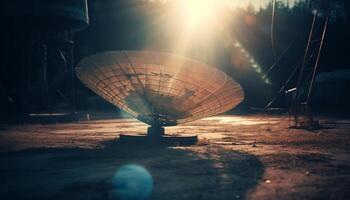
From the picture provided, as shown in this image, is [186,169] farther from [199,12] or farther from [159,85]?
[199,12]

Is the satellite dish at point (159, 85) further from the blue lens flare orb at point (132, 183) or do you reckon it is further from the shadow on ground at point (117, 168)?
the blue lens flare orb at point (132, 183)

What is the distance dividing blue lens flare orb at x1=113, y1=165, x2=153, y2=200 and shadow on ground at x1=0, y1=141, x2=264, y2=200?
129 millimetres

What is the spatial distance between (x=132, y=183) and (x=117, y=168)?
6.03 ft

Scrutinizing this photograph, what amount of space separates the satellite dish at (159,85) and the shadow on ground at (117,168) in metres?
2.45

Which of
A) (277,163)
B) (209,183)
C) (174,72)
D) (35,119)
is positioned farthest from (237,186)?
(35,119)

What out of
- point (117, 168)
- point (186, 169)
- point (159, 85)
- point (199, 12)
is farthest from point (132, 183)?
point (199, 12)

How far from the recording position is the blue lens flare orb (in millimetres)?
7777

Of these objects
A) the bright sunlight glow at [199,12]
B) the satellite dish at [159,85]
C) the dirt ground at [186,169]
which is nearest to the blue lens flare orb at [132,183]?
the dirt ground at [186,169]

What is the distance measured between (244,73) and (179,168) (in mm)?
56367

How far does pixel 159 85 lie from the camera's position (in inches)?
640

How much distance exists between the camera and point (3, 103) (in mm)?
31078

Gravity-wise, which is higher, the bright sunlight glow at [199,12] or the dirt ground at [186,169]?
the bright sunlight glow at [199,12]

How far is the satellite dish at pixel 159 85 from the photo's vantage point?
1578 centimetres

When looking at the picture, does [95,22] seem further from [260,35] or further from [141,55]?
[141,55]
